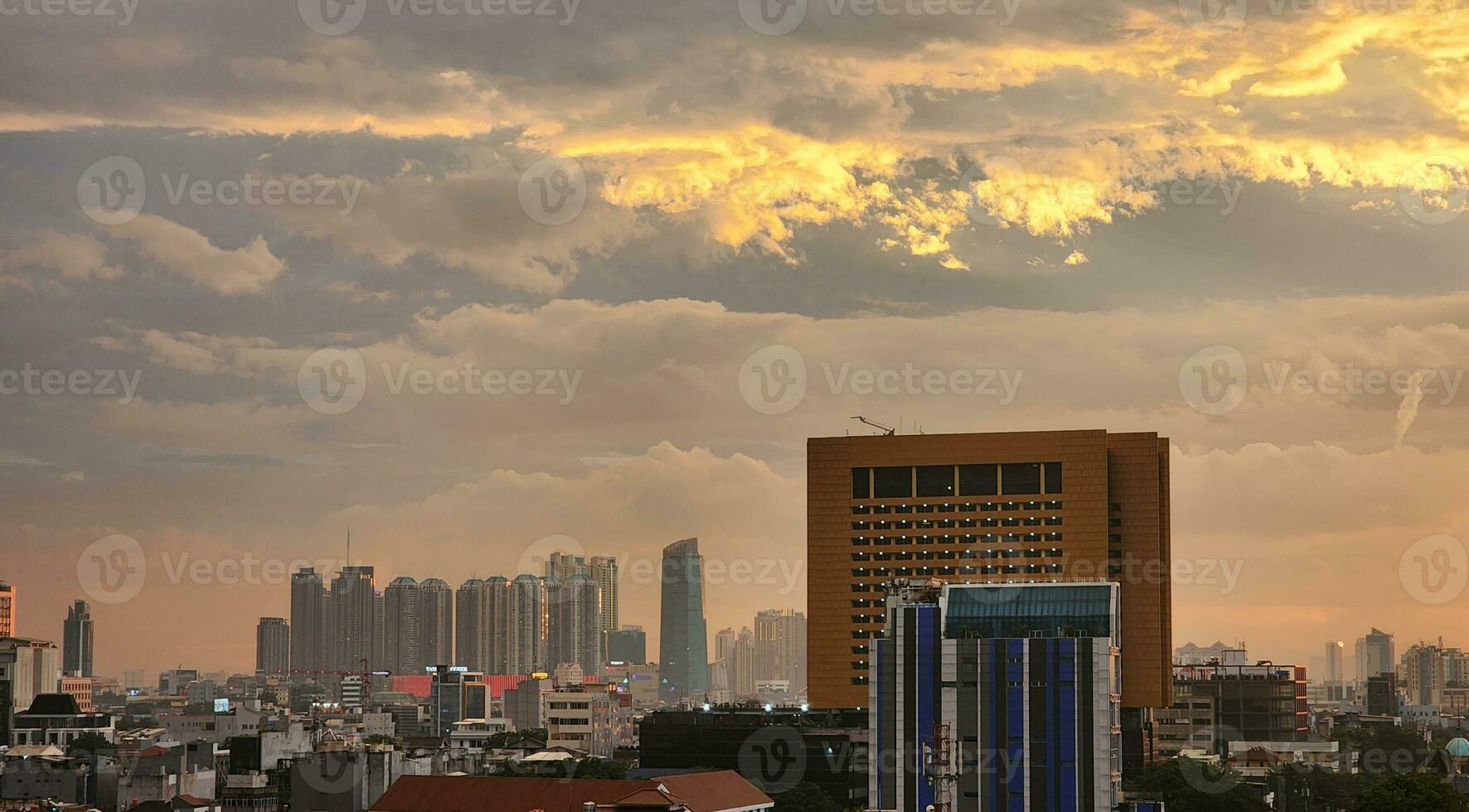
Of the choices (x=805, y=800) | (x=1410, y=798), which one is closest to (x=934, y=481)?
(x=805, y=800)

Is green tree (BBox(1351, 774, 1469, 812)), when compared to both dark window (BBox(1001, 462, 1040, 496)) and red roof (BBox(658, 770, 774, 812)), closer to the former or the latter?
red roof (BBox(658, 770, 774, 812))

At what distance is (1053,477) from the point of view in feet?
433

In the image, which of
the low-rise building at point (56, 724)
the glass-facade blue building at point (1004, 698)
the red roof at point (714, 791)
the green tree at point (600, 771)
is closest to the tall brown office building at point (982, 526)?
the green tree at point (600, 771)

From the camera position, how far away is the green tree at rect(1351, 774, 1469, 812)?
69.7 metres

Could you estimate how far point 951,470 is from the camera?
447 feet

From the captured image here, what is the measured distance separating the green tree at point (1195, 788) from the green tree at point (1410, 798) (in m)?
18.2

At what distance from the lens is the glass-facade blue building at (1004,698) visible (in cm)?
7106

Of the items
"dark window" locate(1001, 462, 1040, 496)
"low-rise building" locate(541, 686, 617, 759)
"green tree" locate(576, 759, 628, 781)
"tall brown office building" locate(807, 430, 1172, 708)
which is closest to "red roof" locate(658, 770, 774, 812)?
"green tree" locate(576, 759, 628, 781)

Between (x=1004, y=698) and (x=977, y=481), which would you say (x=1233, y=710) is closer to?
(x=977, y=481)

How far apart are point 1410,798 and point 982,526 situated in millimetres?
65203

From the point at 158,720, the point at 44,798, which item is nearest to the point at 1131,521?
the point at 44,798

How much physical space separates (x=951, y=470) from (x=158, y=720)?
92.1 meters

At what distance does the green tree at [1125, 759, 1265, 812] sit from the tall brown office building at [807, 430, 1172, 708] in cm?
1743

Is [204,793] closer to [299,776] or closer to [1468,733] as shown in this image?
[299,776]
